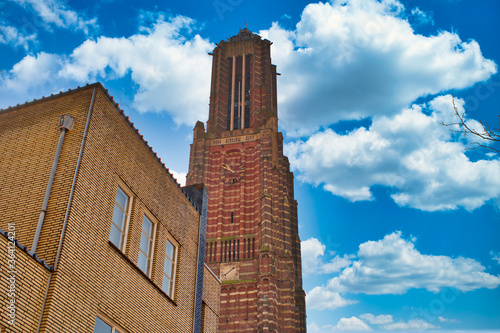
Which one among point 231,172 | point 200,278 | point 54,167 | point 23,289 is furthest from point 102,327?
point 231,172

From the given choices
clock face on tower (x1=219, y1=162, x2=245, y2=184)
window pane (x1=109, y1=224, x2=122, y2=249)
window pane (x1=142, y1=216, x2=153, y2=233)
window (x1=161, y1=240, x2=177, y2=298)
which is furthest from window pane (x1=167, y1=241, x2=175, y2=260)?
clock face on tower (x1=219, y1=162, x2=245, y2=184)

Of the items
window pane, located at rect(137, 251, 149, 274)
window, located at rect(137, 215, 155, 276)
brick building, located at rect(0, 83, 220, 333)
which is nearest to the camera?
brick building, located at rect(0, 83, 220, 333)

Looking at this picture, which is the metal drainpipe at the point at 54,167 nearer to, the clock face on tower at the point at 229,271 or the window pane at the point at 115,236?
the window pane at the point at 115,236

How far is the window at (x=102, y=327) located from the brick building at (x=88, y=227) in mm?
20

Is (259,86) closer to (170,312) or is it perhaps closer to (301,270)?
(301,270)

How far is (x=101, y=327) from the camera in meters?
10.2

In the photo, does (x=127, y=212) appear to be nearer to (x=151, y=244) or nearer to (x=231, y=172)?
(x=151, y=244)

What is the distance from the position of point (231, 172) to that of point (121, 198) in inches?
1728

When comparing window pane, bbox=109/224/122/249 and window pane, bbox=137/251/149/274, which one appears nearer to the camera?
window pane, bbox=109/224/122/249

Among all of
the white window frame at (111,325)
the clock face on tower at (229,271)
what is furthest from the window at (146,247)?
the clock face on tower at (229,271)

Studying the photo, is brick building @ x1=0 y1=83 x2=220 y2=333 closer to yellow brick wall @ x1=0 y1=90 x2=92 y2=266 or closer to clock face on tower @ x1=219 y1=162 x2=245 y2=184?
yellow brick wall @ x1=0 y1=90 x2=92 y2=266

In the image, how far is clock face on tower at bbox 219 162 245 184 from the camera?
182 ft

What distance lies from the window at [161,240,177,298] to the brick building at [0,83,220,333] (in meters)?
0.05

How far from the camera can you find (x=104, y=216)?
1112cm
